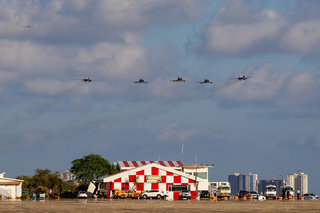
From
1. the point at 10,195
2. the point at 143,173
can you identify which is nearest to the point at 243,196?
the point at 143,173

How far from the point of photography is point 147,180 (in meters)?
105

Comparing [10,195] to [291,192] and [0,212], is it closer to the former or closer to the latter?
A: [291,192]

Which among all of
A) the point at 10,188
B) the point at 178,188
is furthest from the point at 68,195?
the point at 178,188

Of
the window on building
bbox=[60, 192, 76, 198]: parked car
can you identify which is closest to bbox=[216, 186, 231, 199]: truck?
the window on building

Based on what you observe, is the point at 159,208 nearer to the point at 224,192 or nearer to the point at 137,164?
the point at 224,192

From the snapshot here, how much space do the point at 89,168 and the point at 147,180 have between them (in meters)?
30.4

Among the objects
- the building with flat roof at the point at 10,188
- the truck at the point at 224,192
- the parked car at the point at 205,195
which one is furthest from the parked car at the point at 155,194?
the building with flat roof at the point at 10,188

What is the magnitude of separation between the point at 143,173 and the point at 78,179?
3086 cm

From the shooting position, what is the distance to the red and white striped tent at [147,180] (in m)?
104

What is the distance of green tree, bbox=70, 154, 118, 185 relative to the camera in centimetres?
13100

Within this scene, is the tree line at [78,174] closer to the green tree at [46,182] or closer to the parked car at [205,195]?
the green tree at [46,182]

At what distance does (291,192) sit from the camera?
102m

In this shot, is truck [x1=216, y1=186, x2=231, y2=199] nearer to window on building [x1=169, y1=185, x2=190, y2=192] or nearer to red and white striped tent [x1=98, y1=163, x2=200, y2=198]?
red and white striped tent [x1=98, y1=163, x2=200, y2=198]

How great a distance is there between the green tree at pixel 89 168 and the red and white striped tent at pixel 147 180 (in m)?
23.2
